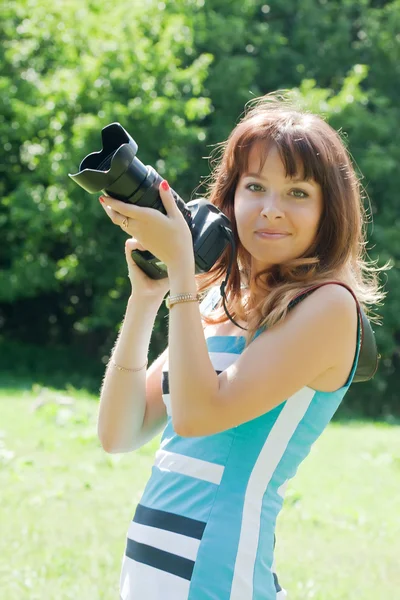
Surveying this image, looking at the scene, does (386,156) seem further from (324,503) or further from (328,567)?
(328,567)

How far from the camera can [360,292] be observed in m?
1.84

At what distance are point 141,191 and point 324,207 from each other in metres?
0.38

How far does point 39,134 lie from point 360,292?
38.3 ft

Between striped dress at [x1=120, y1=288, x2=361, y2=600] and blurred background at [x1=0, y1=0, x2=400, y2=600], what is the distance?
17.1 ft

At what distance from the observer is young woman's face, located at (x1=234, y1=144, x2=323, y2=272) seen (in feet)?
5.67

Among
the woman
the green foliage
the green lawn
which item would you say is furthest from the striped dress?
the green foliage

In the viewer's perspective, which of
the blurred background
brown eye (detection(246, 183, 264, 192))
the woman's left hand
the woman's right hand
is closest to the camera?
the woman's left hand

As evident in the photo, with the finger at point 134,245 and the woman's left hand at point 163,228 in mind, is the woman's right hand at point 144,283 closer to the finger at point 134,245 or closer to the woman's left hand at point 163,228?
the finger at point 134,245

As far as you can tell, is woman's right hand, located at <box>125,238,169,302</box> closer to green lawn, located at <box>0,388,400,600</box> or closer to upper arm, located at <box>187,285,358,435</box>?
upper arm, located at <box>187,285,358,435</box>

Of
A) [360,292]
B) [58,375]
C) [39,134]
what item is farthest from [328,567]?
[39,134]

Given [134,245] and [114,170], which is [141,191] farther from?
[134,245]

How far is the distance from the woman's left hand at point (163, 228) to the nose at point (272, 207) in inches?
6.4

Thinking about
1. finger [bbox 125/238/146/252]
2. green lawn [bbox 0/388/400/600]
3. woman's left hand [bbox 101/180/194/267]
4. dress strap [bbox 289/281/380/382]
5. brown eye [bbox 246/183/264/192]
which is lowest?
green lawn [bbox 0/388/400/600]

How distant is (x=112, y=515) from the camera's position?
497cm
